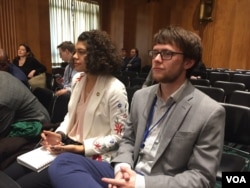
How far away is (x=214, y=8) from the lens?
29.5 ft

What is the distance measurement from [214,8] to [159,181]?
30.1 ft

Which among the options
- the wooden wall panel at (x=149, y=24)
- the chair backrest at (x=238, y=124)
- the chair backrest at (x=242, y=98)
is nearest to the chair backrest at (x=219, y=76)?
the chair backrest at (x=242, y=98)

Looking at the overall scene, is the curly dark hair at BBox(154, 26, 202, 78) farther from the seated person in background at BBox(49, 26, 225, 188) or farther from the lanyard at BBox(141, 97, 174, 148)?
the lanyard at BBox(141, 97, 174, 148)

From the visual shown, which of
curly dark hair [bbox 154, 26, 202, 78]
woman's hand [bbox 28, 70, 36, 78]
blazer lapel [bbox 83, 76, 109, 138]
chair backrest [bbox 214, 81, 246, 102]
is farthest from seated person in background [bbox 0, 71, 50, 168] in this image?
woman's hand [bbox 28, 70, 36, 78]

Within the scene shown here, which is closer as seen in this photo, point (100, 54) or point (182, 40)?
point (182, 40)

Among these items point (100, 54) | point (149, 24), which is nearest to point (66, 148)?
point (100, 54)

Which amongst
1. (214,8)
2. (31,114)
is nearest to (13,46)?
(31,114)

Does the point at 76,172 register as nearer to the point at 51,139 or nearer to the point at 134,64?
the point at 51,139

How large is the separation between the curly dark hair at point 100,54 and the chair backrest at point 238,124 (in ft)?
3.19

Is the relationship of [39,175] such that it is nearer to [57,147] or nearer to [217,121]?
[57,147]

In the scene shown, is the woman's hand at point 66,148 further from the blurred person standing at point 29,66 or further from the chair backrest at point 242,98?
the blurred person standing at point 29,66

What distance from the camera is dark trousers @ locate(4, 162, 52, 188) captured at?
150 centimetres

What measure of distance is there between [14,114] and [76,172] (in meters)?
0.84

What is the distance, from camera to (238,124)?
1.88 metres
